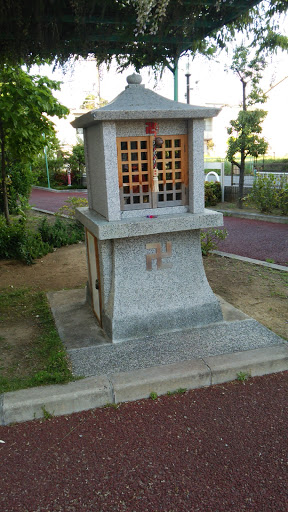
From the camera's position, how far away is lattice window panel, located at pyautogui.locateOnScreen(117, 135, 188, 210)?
452cm

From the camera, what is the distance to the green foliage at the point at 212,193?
14.6 meters

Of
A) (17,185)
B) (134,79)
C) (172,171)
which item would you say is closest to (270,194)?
(17,185)

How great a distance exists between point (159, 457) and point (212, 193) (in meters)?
12.4

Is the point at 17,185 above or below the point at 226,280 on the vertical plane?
above

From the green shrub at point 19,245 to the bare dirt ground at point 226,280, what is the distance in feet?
0.63

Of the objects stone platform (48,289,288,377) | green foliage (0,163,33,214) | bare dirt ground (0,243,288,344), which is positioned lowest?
bare dirt ground (0,243,288,344)

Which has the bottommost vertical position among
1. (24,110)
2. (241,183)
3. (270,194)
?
(270,194)

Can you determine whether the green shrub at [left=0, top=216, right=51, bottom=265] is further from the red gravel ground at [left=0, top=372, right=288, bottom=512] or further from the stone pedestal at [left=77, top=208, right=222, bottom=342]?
the red gravel ground at [left=0, top=372, right=288, bottom=512]

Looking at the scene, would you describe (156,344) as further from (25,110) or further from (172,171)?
(25,110)

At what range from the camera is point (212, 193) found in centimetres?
1466

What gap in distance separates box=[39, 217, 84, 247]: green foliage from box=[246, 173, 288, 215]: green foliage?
5.74 m

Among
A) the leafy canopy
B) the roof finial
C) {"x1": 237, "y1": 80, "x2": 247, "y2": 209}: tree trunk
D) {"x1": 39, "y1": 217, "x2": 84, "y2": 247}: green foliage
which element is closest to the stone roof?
the roof finial

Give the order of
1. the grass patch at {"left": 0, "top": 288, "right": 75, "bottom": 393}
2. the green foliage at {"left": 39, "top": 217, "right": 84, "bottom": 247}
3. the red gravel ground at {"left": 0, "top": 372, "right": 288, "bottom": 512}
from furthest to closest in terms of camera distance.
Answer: the green foliage at {"left": 39, "top": 217, "right": 84, "bottom": 247}, the grass patch at {"left": 0, "top": 288, "right": 75, "bottom": 393}, the red gravel ground at {"left": 0, "top": 372, "right": 288, "bottom": 512}

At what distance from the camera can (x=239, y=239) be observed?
10.2m
